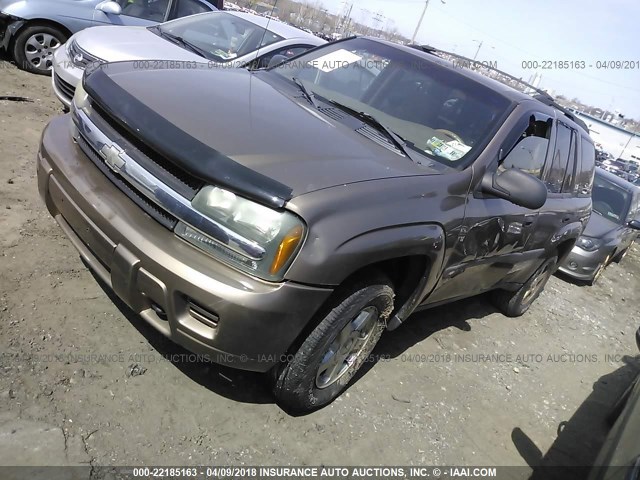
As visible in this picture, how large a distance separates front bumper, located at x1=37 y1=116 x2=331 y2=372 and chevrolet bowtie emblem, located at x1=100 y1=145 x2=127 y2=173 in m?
0.10

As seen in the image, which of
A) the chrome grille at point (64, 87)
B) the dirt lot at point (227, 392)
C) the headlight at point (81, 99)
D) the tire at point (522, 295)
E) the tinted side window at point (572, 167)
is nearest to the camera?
the dirt lot at point (227, 392)

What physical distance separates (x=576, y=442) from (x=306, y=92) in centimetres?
302

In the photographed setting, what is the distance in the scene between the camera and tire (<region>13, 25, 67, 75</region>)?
259 inches

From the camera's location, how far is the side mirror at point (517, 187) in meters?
2.80

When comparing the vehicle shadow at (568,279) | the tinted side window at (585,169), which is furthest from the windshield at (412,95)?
the vehicle shadow at (568,279)

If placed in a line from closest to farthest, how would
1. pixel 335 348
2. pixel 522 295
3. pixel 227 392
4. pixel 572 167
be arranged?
pixel 335 348
pixel 227 392
pixel 572 167
pixel 522 295

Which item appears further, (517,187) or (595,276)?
(595,276)

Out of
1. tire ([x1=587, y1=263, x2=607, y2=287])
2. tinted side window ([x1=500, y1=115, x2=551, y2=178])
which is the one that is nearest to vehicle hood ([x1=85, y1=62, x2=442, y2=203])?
tinted side window ([x1=500, y1=115, x2=551, y2=178])

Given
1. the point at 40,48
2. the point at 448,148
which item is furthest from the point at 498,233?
the point at 40,48

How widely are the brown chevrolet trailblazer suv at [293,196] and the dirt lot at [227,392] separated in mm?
282

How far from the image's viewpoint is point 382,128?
2.99m

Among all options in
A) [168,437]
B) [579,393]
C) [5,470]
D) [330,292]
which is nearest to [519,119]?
[330,292]

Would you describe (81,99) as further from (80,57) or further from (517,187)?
(80,57)

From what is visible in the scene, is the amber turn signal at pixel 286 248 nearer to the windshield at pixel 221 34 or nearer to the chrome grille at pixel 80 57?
the chrome grille at pixel 80 57
